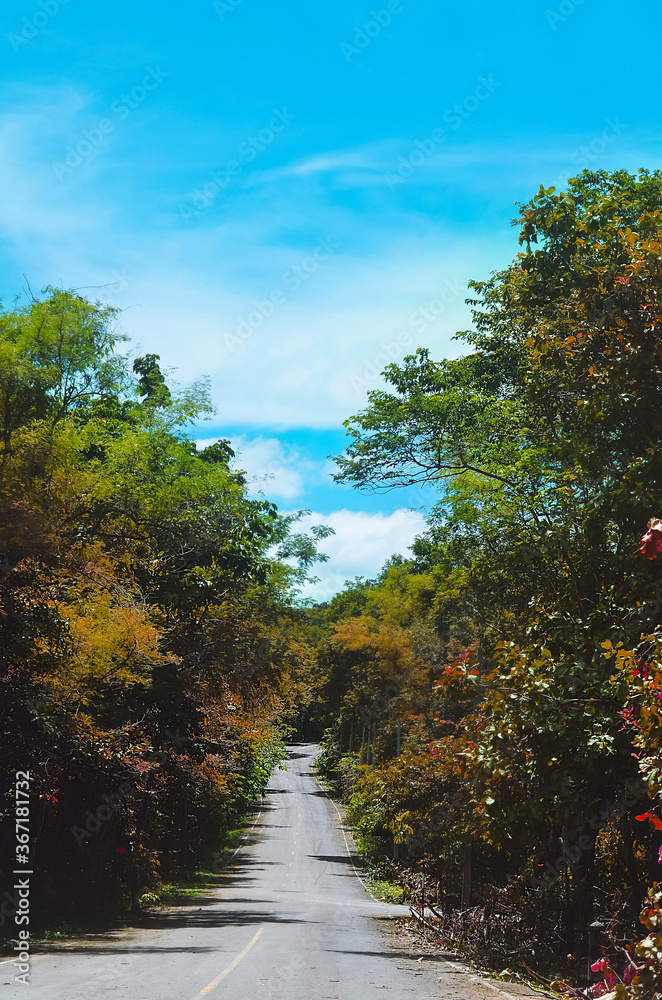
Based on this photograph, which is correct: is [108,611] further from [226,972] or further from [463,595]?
[463,595]

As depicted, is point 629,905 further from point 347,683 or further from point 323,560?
point 347,683

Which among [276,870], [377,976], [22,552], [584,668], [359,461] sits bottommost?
[276,870]

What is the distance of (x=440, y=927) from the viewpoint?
19625mm

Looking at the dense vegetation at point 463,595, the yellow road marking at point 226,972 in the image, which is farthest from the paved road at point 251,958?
the dense vegetation at point 463,595

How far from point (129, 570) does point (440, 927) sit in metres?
10.4

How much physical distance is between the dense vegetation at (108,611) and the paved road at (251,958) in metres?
2.75

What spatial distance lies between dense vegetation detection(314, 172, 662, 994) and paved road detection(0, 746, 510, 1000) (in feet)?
7.29

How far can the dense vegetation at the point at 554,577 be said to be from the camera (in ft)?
32.1

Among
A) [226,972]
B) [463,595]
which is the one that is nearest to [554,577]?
[226,972]

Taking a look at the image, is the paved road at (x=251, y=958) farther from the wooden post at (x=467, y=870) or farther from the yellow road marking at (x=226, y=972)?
the wooden post at (x=467, y=870)

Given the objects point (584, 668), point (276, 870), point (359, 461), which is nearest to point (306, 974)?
point (584, 668)

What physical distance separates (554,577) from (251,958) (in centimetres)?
734

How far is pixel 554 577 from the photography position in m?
13.2

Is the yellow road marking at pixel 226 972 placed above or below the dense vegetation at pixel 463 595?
below
